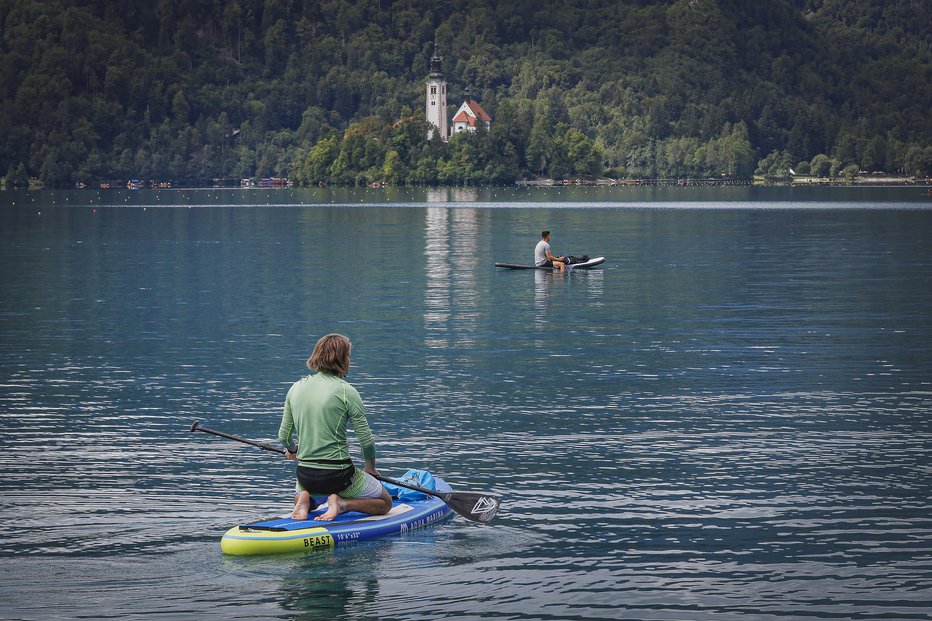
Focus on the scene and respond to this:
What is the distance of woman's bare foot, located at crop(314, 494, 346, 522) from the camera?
1911cm

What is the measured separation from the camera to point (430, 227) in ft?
398

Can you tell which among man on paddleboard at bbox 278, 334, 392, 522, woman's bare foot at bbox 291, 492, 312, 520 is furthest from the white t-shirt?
woman's bare foot at bbox 291, 492, 312, 520

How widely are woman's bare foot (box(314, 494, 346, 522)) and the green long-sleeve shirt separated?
1.39 ft

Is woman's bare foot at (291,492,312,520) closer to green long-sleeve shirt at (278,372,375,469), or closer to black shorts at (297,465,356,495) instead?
black shorts at (297,465,356,495)

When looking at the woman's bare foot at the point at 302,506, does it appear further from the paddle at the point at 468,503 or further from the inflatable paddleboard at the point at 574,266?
the inflatable paddleboard at the point at 574,266

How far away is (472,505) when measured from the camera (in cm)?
2031

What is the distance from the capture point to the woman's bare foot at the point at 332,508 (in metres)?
19.1

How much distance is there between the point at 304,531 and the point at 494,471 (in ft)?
18.7

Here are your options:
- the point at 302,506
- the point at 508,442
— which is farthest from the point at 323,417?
the point at 508,442

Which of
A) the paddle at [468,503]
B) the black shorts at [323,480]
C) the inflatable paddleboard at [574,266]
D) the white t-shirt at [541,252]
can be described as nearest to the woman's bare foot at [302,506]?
the black shorts at [323,480]

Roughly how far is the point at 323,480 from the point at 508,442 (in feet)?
25.9

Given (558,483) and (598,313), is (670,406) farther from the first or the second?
(598,313)

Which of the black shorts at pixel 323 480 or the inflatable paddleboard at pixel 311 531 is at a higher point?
the black shorts at pixel 323 480

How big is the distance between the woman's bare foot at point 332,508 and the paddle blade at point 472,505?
1777 mm
